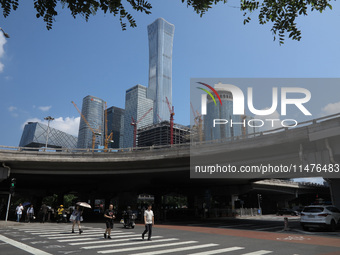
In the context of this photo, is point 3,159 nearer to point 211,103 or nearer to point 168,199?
point 168,199

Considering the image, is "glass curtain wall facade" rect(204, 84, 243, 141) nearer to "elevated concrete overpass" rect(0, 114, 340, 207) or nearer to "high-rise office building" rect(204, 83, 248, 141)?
"high-rise office building" rect(204, 83, 248, 141)

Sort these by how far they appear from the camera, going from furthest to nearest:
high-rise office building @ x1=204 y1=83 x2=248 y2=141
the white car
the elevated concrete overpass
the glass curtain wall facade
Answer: the glass curtain wall facade, high-rise office building @ x1=204 y1=83 x2=248 y2=141, the elevated concrete overpass, the white car

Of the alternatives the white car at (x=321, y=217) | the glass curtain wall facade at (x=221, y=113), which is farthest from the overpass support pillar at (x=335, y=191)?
the glass curtain wall facade at (x=221, y=113)

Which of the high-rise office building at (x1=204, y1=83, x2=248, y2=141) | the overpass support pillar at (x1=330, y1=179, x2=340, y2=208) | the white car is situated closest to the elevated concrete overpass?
the overpass support pillar at (x1=330, y1=179, x2=340, y2=208)

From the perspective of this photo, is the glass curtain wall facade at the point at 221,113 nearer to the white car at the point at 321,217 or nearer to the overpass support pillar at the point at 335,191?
the overpass support pillar at the point at 335,191

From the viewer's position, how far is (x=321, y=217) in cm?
1761

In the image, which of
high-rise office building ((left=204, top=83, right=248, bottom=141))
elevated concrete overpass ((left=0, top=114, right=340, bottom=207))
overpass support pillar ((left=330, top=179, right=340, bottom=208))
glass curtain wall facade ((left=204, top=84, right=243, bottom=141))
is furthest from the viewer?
glass curtain wall facade ((left=204, top=84, right=243, bottom=141))

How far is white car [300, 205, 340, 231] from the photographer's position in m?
17.5

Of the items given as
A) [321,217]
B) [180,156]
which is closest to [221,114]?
[180,156]

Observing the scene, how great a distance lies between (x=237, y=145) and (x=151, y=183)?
1636cm

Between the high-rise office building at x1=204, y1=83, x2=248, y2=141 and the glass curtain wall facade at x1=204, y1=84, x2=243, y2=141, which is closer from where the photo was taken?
the high-rise office building at x1=204, y1=83, x2=248, y2=141

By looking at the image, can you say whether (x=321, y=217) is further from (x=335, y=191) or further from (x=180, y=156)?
(x=180, y=156)

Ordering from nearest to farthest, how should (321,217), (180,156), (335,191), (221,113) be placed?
(321,217) → (335,191) → (180,156) → (221,113)

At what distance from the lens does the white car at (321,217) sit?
17.5 m
